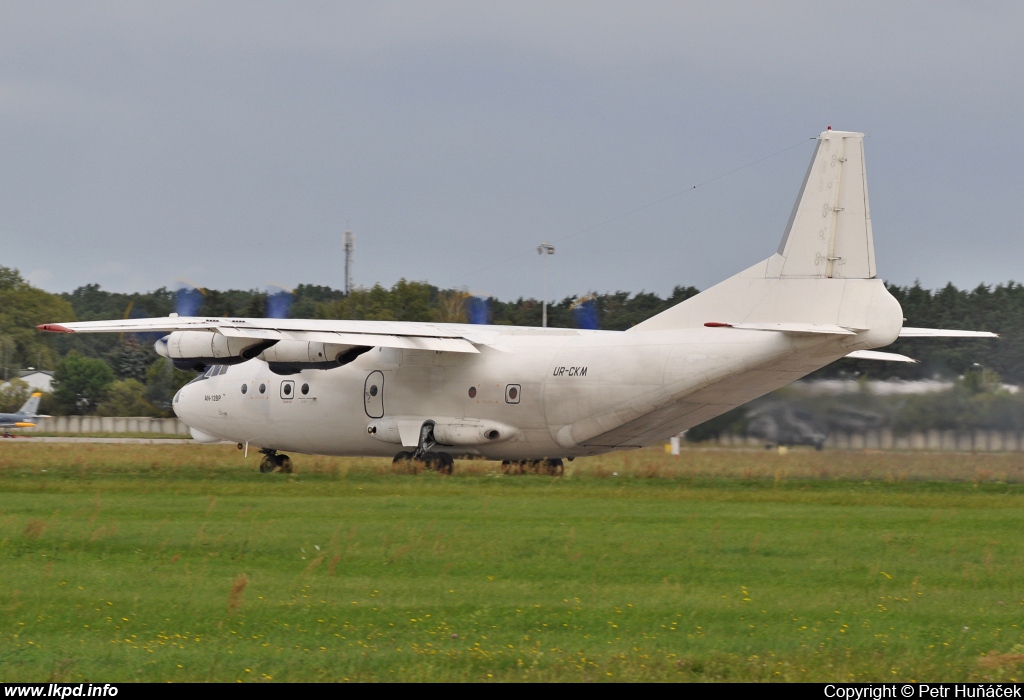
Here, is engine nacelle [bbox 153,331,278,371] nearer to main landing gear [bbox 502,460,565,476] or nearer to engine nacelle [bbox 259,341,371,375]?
engine nacelle [bbox 259,341,371,375]

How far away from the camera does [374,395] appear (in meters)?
26.7

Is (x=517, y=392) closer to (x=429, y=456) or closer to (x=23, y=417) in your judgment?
(x=429, y=456)

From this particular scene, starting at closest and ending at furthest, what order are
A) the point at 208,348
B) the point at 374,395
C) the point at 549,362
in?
the point at 549,362
the point at 208,348
the point at 374,395

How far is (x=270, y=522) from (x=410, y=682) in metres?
7.84

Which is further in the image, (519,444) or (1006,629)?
(519,444)

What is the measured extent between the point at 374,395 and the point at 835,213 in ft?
36.4

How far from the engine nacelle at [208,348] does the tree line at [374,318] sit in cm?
238

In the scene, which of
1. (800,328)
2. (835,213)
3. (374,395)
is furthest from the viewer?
(374,395)

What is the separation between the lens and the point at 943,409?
25906mm

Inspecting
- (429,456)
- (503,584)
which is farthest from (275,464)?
(503,584)

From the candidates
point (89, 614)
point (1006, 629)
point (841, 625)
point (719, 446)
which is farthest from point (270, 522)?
point (719, 446)

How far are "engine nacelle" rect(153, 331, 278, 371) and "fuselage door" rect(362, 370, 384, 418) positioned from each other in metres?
2.58

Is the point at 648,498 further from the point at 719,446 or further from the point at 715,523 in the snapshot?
the point at 719,446

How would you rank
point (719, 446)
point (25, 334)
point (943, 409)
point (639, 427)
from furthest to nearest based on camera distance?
point (25, 334) → point (719, 446) → point (943, 409) → point (639, 427)
